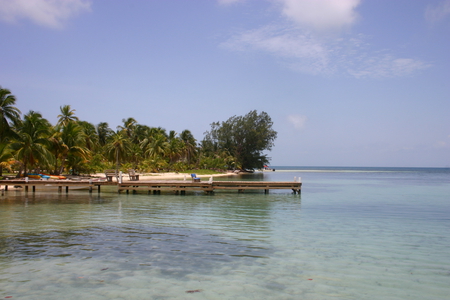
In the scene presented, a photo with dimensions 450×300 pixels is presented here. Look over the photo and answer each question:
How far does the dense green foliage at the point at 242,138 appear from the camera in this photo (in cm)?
8956

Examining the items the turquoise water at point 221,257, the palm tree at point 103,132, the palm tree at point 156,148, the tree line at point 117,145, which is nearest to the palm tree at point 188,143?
the tree line at point 117,145

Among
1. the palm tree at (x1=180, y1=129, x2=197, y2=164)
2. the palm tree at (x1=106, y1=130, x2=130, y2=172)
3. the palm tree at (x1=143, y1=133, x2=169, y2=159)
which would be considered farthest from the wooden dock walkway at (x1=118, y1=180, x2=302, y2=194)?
the palm tree at (x1=180, y1=129, x2=197, y2=164)

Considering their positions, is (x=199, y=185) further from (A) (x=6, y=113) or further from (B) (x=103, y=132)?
(B) (x=103, y=132)

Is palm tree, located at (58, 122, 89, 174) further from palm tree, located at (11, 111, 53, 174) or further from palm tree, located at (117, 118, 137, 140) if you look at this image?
palm tree, located at (117, 118, 137, 140)

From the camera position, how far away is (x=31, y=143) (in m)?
31.8

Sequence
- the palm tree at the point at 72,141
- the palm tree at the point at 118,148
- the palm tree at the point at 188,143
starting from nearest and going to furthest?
the palm tree at the point at 72,141, the palm tree at the point at 118,148, the palm tree at the point at 188,143

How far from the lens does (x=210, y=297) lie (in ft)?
19.5

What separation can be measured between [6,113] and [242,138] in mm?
66247

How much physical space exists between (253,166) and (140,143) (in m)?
36.5

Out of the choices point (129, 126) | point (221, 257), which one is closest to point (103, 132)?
point (129, 126)

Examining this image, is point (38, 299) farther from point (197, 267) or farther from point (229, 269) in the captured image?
point (229, 269)

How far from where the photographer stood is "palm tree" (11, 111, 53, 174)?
103 ft

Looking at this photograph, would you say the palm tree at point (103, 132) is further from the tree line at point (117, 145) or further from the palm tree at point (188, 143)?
the palm tree at point (188, 143)

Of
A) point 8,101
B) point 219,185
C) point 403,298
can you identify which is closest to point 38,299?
point 403,298
